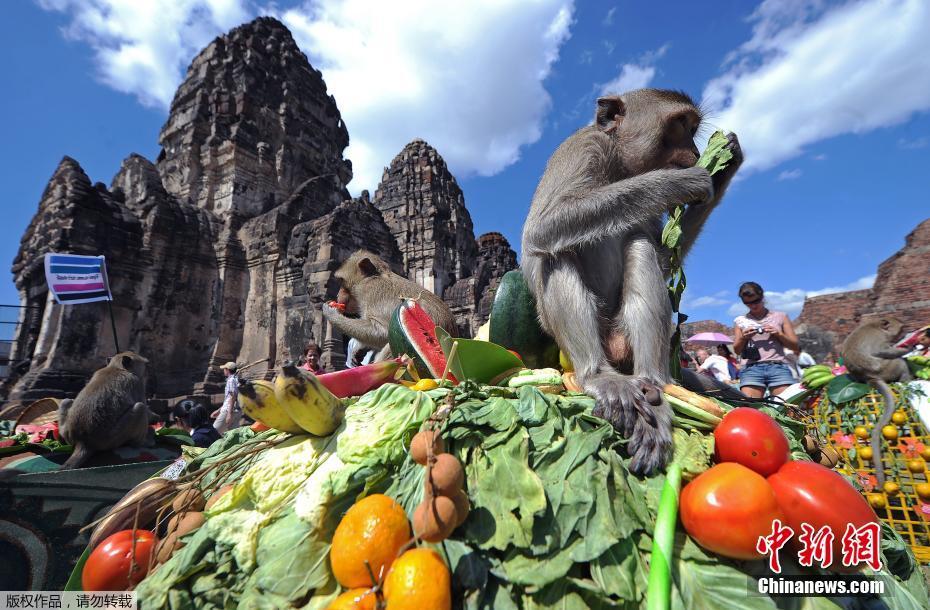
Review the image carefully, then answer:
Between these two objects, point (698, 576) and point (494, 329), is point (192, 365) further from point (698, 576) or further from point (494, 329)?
point (698, 576)

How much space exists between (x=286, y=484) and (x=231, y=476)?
45 cm

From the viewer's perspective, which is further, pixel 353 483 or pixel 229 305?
pixel 229 305

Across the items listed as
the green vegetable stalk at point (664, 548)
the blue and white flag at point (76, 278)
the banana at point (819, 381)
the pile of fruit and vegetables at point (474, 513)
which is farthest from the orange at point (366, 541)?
the blue and white flag at point (76, 278)

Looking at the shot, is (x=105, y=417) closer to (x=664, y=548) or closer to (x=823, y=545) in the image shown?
(x=664, y=548)

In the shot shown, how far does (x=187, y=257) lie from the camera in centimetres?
1267

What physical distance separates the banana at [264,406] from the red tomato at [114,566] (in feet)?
1.96

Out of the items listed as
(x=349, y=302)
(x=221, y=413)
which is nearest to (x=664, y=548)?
(x=349, y=302)

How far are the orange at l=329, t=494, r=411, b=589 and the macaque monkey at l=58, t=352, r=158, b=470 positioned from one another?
332 cm

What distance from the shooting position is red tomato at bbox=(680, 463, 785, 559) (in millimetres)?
1248

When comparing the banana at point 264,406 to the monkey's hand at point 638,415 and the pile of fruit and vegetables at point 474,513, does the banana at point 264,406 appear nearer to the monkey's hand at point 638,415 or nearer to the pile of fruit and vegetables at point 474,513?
the pile of fruit and vegetables at point 474,513

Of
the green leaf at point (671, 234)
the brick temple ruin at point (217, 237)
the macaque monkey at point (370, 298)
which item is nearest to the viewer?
the green leaf at point (671, 234)

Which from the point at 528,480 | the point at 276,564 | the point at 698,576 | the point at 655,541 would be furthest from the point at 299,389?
the point at 698,576

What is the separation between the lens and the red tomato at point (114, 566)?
1561 mm

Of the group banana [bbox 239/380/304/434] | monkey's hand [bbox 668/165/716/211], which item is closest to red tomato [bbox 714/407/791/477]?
monkey's hand [bbox 668/165/716/211]
